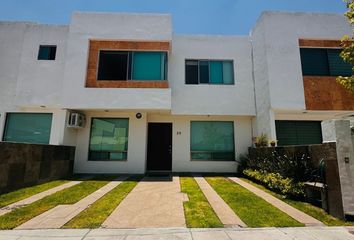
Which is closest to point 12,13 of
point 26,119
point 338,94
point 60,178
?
point 26,119

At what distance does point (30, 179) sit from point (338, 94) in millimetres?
13166

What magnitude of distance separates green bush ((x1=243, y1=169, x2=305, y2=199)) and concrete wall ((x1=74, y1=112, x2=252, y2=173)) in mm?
3053

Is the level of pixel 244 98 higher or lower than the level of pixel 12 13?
lower

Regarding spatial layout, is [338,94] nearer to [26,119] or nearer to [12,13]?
[26,119]

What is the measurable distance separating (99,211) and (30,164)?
4277 millimetres

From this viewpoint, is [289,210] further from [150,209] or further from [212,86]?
[212,86]

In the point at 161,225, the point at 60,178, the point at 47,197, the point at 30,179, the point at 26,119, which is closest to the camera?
the point at 161,225

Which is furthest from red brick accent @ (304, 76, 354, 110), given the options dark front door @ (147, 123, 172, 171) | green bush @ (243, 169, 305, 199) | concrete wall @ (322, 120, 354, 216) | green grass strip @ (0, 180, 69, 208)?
green grass strip @ (0, 180, 69, 208)

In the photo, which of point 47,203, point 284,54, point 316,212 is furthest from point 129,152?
point 284,54

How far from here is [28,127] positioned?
10.1 meters

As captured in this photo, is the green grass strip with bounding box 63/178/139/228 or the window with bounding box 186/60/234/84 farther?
the window with bounding box 186/60/234/84

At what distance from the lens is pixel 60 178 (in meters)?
8.80

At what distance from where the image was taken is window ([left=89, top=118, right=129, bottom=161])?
10.3 meters

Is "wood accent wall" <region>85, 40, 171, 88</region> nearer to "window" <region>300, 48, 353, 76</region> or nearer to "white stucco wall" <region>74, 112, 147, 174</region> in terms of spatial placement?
"white stucco wall" <region>74, 112, 147, 174</region>
